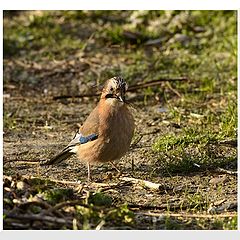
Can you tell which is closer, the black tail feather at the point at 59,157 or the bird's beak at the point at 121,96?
the bird's beak at the point at 121,96

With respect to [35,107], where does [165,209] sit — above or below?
below

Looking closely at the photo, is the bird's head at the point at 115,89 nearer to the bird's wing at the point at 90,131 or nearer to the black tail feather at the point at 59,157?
the bird's wing at the point at 90,131

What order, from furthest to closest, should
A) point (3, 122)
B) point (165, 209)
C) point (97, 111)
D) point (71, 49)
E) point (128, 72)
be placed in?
point (71, 49) → point (128, 72) → point (3, 122) → point (97, 111) → point (165, 209)

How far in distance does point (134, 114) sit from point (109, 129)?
2.19m

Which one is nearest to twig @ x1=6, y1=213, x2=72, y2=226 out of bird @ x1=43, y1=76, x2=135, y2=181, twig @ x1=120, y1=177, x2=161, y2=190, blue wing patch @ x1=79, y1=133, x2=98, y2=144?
twig @ x1=120, y1=177, x2=161, y2=190

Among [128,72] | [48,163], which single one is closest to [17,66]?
[128,72]

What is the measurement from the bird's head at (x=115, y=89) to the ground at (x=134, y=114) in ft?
2.19

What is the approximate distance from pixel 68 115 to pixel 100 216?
3.75m

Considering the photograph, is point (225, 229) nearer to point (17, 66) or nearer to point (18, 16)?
point (17, 66)

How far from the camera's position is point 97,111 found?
6.57 metres

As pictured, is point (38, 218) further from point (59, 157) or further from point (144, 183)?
point (59, 157)

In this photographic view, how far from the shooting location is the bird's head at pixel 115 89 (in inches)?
251

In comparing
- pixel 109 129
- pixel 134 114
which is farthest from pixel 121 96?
pixel 134 114

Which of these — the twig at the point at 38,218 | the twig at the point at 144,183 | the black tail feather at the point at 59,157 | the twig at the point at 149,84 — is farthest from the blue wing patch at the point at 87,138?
the twig at the point at 149,84
